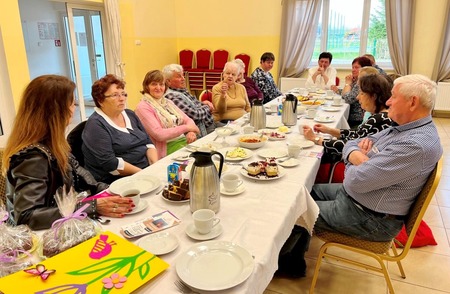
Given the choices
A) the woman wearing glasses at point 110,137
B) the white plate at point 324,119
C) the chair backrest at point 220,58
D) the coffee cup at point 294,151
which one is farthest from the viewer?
the chair backrest at point 220,58

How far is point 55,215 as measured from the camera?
3.96 ft

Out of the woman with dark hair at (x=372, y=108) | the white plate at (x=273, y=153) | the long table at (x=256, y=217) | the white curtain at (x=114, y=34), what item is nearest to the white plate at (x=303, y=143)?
the woman with dark hair at (x=372, y=108)

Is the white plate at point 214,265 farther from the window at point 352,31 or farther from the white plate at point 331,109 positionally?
the window at point 352,31

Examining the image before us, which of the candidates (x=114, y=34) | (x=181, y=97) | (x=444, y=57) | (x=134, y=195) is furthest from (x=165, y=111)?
(x=444, y=57)

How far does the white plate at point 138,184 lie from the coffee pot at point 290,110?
145 cm

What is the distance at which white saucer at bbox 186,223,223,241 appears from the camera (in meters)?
1.14

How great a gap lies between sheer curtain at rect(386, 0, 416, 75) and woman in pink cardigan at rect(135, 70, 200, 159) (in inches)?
181

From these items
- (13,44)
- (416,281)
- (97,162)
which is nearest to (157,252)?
(97,162)

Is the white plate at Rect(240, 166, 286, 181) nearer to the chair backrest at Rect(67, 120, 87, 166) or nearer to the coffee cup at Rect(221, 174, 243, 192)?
the coffee cup at Rect(221, 174, 243, 192)

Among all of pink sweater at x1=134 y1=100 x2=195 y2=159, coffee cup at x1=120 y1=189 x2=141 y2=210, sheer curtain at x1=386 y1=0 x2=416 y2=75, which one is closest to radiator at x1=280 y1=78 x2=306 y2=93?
sheer curtain at x1=386 y1=0 x2=416 y2=75

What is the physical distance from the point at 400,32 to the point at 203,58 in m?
3.75

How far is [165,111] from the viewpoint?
277 centimetres

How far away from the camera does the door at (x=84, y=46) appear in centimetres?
543

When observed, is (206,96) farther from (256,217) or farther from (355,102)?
(256,217)
